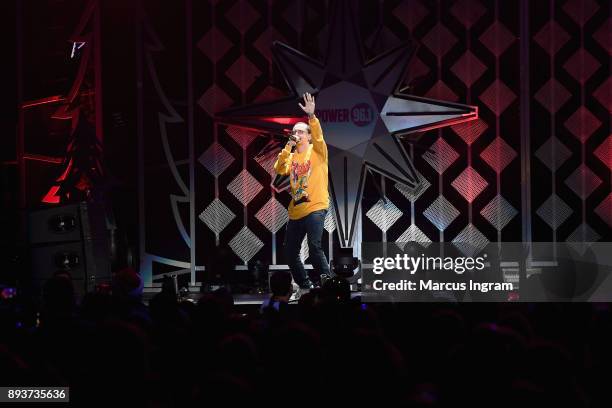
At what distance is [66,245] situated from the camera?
7.21 metres

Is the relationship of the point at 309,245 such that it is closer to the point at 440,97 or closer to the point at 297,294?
the point at 297,294

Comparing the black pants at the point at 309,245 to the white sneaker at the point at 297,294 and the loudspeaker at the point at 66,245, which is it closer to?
the white sneaker at the point at 297,294

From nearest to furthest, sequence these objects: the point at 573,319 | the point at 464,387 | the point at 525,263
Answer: the point at 464,387
the point at 573,319
the point at 525,263

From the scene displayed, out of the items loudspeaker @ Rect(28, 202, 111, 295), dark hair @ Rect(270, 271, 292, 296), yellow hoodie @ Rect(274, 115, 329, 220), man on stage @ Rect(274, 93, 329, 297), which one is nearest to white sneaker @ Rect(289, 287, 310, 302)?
man on stage @ Rect(274, 93, 329, 297)

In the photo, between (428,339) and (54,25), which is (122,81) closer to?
(54,25)

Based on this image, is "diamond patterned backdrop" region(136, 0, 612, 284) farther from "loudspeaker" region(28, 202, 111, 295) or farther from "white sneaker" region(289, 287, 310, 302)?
"loudspeaker" region(28, 202, 111, 295)

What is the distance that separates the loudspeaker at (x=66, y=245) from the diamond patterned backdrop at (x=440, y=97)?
1.85m

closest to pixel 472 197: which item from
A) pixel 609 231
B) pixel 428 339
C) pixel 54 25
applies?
pixel 609 231

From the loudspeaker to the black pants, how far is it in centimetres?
194

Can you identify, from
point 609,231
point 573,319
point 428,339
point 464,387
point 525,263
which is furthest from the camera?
point 609,231

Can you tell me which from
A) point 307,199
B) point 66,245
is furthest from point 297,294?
point 66,245

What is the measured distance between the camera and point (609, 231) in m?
9.30

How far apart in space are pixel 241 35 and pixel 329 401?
292 inches

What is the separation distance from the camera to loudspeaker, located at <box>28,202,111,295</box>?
23.5ft
